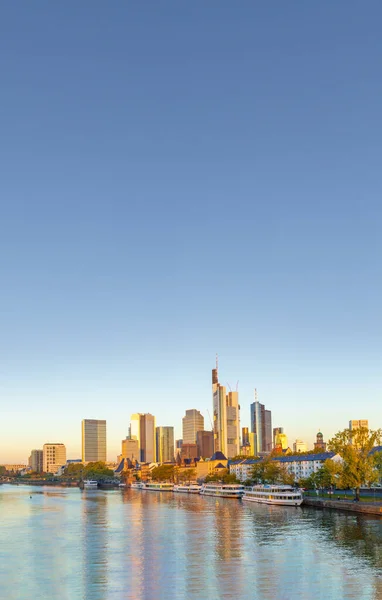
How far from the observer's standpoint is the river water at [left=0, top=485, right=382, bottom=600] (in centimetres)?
5609

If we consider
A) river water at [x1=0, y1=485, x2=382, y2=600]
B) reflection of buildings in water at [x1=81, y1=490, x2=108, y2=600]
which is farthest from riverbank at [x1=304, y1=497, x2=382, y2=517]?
reflection of buildings in water at [x1=81, y1=490, x2=108, y2=600]

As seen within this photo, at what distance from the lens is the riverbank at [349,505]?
352 ft

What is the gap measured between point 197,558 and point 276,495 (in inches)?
3196

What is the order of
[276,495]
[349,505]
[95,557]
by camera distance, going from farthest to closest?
[276,495] → [349,505] → [95,557]

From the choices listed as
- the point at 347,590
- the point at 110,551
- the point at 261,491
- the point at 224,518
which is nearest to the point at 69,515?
the point at 224,518

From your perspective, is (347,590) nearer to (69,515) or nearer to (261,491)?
(69,515)

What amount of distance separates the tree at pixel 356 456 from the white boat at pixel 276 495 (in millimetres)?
18331

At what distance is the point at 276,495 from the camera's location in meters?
150

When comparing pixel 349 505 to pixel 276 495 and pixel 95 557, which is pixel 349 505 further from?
pixel 95 557

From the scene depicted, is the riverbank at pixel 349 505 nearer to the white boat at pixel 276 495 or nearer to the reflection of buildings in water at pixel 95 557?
the white boat at pixel 276 495

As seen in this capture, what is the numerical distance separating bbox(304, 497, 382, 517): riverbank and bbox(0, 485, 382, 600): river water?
2.75 metres

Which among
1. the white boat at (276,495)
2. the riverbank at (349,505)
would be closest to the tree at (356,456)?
the riverbank at (349,505)

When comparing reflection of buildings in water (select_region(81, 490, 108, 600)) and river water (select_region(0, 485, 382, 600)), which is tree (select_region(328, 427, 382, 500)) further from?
reflection of buildings in water (select_region(81, 490, 108, 600))

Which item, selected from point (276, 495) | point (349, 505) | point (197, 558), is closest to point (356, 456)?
point (349, 505)
